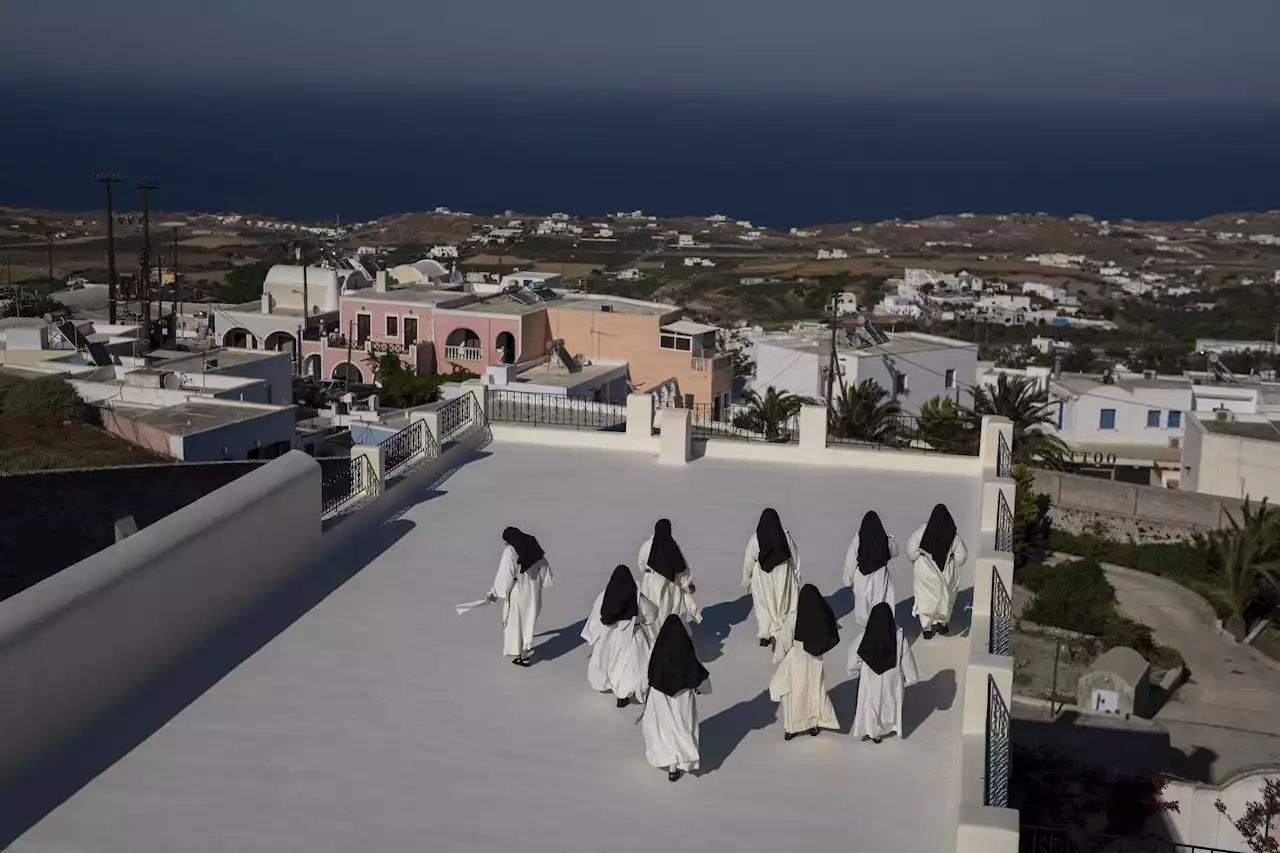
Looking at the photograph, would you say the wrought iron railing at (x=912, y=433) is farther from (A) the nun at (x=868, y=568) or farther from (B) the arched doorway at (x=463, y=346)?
(A) the nun at (x=868, y=568)

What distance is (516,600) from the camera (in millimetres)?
10180

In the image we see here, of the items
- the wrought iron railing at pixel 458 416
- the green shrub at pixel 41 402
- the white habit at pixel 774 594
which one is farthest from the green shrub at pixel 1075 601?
the white habit at pixel 774 594

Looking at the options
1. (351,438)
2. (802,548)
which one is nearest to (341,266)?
(351,438)

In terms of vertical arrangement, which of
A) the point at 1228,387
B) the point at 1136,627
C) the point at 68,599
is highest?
the point at 68,599

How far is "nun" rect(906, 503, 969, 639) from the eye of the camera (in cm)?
1098

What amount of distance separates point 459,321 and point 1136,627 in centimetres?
2268

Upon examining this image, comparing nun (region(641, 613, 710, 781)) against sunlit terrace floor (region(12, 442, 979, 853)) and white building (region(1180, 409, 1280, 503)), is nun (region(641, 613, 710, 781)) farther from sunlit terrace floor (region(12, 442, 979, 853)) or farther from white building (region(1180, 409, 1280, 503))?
white building (region(1180, 409, 1280, 503))

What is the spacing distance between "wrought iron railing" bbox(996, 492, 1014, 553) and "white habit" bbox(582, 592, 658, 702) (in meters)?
4.02

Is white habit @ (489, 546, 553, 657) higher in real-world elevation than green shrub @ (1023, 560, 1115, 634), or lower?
higher

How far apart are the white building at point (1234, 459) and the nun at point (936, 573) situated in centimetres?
2498

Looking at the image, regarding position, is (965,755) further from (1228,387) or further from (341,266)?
(341,266)

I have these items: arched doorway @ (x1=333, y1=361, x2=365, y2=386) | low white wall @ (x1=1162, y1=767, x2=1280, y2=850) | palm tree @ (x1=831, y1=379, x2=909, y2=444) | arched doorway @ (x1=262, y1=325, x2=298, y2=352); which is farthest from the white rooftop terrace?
arched doorway @ (x1=262, y1=325, x2=298, y2=352)

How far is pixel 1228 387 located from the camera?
1609 inches

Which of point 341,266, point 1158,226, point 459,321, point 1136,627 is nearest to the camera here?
point 1136,627
